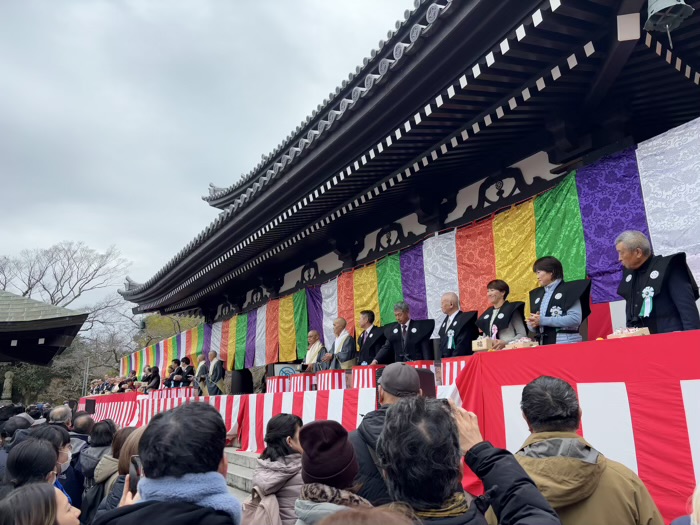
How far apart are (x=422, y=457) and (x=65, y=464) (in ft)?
8.90

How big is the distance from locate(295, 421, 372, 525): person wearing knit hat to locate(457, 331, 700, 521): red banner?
190 cm

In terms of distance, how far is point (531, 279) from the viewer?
5723mm

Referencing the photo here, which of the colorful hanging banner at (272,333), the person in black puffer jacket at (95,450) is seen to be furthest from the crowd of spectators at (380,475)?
the colorful hanging banner at (272,333)

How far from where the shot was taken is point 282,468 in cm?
233

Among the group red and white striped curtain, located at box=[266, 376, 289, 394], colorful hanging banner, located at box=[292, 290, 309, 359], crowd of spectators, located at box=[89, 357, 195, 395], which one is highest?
colorful hanging banner, located at box=[292, 290, 309, 359]

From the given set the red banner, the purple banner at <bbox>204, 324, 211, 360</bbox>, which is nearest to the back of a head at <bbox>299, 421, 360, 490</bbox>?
the red banner

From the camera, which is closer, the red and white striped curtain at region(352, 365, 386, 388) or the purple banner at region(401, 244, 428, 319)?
the red and white striped curtain at region(352, 365, 386, 388)

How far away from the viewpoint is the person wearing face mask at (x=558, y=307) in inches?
168

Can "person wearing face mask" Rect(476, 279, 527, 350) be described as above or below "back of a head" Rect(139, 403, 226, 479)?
above

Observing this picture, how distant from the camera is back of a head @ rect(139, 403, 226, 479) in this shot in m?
1.38

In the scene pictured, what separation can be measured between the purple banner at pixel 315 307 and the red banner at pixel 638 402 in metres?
6.07

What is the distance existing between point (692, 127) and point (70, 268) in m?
33.3

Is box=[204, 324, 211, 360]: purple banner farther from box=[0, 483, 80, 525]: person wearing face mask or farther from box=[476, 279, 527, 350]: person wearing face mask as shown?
box=[0, 483, 80, 525]: person wearing face mask

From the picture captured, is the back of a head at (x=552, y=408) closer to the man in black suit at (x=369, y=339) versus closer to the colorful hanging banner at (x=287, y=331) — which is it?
the man in black suit at (x=369, y=339)
